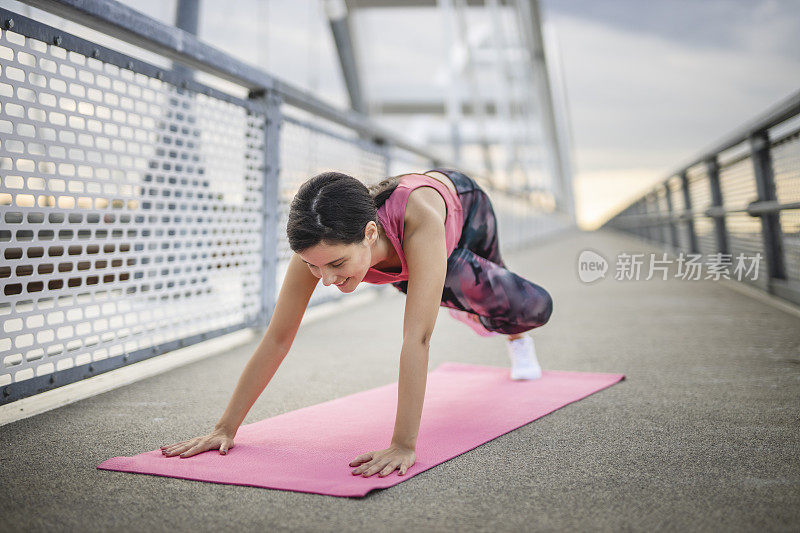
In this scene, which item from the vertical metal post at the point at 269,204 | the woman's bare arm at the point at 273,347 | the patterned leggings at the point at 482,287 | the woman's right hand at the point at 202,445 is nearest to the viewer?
the woman's right hand at the point at 202,445

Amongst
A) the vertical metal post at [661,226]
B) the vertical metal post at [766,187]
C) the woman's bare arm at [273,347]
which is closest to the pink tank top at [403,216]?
the woman's bare arm at [273,347]

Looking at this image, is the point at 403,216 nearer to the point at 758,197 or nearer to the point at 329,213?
the point at 329,213

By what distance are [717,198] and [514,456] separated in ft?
14.9

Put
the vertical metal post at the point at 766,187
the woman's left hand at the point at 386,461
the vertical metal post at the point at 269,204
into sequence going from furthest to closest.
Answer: the vertical metal post at the point at 766,187 → the vertical metal post at the point at 269,204 → the woman's left hand at the point at 386,461

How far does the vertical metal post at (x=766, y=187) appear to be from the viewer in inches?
151

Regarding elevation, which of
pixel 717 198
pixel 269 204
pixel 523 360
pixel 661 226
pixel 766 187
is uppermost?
pixel 661 226

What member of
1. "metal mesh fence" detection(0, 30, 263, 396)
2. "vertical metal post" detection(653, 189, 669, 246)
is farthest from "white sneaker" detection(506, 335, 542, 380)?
"vertical metal post" detection(653, 189, 669, 246)

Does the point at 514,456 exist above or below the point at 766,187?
below

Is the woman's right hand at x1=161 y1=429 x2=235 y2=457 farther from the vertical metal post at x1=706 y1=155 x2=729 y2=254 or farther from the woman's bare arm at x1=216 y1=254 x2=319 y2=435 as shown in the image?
the vertical metal post at x1=706 y1=155 x2=729 y2=254

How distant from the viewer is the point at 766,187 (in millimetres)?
3848

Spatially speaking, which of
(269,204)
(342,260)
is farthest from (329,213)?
(269,204)

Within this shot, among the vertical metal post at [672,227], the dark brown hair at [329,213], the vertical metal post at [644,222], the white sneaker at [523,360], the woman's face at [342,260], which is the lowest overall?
the white sneaker at [523,360]

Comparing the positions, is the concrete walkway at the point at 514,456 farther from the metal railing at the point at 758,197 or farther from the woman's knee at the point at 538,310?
the metal railing at the point at 758,197

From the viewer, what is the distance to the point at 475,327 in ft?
7.68
